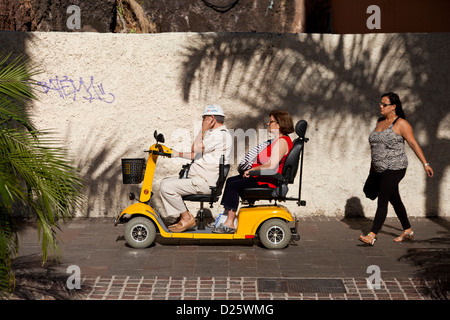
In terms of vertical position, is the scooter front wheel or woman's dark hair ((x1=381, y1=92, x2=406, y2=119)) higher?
woman's dark hair ((x1=381, y1=92, x2=406, y2=119))

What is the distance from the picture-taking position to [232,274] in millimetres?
6746

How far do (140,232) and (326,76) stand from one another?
335 centimetres

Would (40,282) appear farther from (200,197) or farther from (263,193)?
(263,193)

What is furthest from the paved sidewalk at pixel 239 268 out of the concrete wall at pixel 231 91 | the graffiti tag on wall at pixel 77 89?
the graffiti tag on wall at pixel 77 89

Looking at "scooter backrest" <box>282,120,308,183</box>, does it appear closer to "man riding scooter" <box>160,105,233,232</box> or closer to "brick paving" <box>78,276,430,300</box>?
"man riding scooter" <box>160,105,233,232</box>

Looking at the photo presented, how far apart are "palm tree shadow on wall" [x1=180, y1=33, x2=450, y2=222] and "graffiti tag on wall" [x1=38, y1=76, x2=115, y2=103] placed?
3.53ft

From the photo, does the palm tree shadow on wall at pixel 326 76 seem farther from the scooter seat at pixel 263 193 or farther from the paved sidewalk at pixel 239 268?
the scooter seat at pixel 263 193

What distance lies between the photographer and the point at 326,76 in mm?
9305

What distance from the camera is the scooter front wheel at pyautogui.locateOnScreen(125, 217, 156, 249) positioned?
775 centimetres

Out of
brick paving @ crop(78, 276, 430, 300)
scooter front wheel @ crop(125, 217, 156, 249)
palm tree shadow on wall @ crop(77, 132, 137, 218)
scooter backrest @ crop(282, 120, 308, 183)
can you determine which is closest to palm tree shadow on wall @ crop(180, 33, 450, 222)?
palm tree shadow on wall @ crop(77, 132, 137, 218)

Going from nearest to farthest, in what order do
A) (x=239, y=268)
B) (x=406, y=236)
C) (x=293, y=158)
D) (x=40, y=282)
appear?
1. (x=40, y=282)
2. (x=239, y=268)
3. (x=293, y=158)
4. (x=406, y=236)

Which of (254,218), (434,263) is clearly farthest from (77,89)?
(434,263)

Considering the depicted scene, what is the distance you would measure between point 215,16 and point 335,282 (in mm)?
13758

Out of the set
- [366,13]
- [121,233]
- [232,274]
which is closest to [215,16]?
[366,13]
